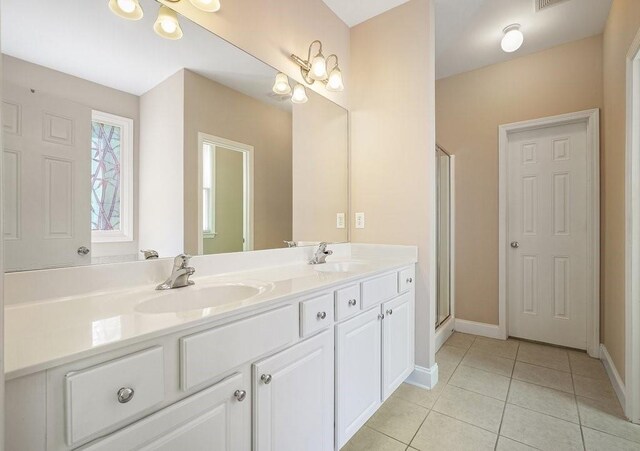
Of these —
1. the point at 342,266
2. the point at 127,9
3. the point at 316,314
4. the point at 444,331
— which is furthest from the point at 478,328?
the point at 127,9

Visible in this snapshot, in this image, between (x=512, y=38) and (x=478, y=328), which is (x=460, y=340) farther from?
(x=512, y=38)

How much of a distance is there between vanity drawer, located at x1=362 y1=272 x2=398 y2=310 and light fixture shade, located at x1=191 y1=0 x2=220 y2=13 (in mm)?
1423

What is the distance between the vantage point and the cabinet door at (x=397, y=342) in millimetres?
1648

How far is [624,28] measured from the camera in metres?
1.79

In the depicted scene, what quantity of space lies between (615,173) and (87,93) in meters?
2.94

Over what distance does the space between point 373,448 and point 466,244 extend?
217 cm

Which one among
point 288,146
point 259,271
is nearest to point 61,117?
point 259,271

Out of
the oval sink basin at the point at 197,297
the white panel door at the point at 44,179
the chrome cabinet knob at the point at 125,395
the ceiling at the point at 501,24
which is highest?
the ceiling at the point at 501,24


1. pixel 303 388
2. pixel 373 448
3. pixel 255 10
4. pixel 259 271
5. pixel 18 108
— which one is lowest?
pixel 373 448

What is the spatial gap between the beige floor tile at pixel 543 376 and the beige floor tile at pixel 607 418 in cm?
15

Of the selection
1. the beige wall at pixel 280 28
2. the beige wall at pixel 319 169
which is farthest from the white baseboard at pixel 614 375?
the beige wall at pixel 280 28

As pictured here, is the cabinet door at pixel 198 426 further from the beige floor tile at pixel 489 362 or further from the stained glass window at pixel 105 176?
the beige floor tile at pixel 489 362

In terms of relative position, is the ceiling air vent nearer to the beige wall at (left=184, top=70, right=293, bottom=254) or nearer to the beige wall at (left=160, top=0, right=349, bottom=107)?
the beige wall at (left=160, top=0, right=349, bottom=107)

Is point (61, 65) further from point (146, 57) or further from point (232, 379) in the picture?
point (232, 379)
